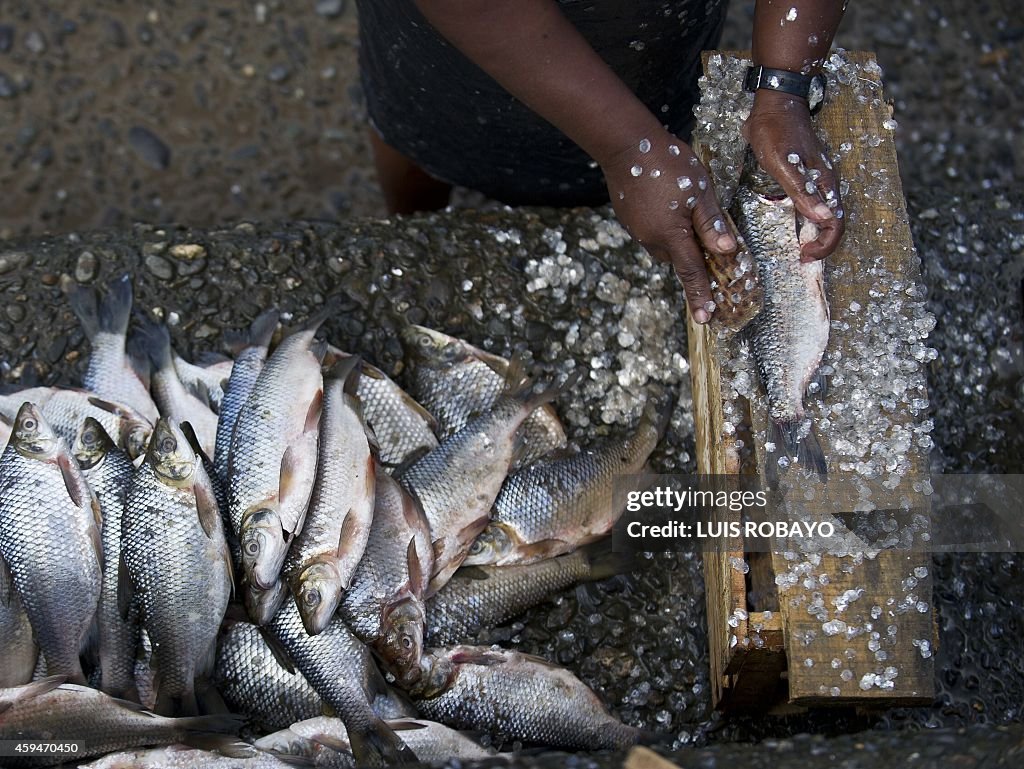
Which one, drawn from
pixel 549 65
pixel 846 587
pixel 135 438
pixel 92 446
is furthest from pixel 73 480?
pixel 846 587

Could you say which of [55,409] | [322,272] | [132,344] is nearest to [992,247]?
[322,272]

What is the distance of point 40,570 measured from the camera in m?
2.42

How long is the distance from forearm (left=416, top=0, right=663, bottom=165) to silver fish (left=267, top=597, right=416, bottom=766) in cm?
142

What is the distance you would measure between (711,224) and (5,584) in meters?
2.06

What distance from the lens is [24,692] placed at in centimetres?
229

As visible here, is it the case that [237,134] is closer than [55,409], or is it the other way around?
[55,409]

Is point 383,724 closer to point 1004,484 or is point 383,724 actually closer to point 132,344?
point 132,344

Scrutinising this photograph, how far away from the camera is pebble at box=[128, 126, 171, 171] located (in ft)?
14.6

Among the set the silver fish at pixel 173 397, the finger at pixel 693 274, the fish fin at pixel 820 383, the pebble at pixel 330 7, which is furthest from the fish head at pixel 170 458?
the pebble at pixel 330 7

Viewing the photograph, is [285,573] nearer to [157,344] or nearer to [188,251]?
[157,344]

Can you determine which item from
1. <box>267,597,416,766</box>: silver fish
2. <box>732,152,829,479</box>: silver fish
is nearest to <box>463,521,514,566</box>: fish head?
<box>267,597,416,766</box>: silver fish

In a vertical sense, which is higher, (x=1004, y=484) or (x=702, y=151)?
(x=702, y=151)

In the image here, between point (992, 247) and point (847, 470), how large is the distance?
1390mm

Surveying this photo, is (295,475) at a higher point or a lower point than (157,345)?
lower
